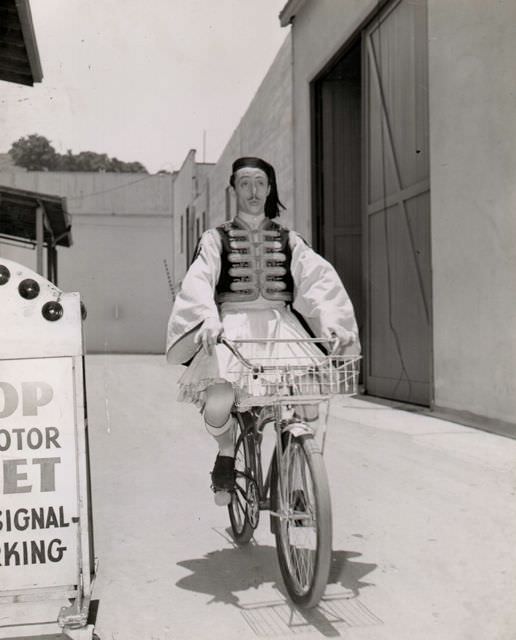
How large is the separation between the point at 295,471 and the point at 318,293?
2.99 ft

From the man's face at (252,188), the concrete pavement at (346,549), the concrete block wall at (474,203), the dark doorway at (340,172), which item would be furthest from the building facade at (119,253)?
the man's face at (252,188)

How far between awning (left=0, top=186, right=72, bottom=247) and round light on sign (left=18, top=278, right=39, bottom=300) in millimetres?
11714

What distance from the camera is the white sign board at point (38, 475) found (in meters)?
2.77

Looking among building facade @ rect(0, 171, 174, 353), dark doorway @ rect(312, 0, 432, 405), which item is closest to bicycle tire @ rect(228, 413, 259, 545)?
→ dark doorway @ rect(312, 0, 432, 405)

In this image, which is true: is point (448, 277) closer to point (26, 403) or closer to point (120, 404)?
point (120, 404)

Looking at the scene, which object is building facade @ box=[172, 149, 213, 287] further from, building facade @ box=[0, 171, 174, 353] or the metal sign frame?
the metal sign frame

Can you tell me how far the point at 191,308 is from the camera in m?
3.51

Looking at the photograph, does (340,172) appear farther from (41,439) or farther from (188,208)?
(188,208)

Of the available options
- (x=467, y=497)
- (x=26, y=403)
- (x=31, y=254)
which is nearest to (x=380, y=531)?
(x=467, y=497)

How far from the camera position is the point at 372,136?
11.4 metres

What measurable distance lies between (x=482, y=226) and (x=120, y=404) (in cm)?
594

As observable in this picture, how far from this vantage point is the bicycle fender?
309 centimetres

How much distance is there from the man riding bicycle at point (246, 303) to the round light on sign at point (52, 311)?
0.79 m

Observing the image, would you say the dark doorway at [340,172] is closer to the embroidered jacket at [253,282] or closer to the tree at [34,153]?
the tree at [34,153]
